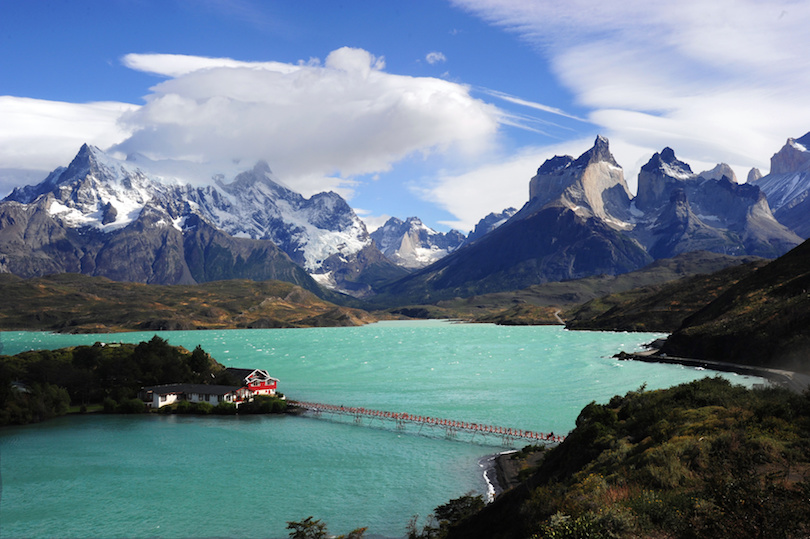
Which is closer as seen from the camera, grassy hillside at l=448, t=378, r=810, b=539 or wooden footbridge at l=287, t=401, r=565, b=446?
grassy hillside at l=448, t=378, r=810, b=539

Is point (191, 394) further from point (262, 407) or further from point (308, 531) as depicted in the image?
point (308, 531)

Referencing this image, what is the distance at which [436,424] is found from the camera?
8406 cm

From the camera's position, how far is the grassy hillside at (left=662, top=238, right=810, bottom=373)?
356 feet

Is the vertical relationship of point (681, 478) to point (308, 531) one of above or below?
above

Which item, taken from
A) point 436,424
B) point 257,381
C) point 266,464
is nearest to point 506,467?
point 436,424

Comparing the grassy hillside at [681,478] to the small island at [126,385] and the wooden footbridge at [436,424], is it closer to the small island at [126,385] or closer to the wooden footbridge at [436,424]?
the wooden footbridge at [436,424]

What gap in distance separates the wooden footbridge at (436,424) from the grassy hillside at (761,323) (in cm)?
6287

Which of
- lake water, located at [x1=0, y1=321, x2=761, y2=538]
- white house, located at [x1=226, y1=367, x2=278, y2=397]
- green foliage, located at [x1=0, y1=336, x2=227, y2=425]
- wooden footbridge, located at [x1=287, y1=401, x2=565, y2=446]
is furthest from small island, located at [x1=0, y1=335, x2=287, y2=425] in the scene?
wooden footbridge, located at [x1=287, y1=401, x2=565, y2=446]

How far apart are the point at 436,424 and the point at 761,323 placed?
84.9 m

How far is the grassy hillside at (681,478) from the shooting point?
17375 millimetres

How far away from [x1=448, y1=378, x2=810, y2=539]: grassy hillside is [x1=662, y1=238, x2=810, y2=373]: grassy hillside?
261 ft

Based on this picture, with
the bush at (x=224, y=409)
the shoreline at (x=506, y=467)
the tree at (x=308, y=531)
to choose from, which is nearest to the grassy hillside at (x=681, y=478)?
the shoreline at (x=506, y=467)

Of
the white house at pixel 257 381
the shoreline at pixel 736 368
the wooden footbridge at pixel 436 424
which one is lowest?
the wooden footbridge at pixel 436 424

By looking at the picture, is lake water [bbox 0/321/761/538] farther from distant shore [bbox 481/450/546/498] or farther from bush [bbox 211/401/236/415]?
bush [bbox 211/401/236/415]
